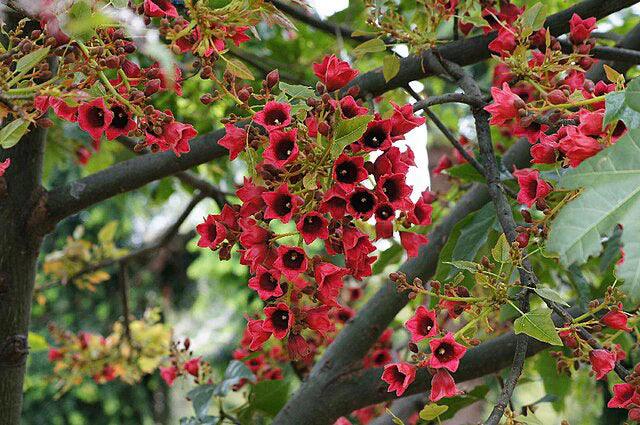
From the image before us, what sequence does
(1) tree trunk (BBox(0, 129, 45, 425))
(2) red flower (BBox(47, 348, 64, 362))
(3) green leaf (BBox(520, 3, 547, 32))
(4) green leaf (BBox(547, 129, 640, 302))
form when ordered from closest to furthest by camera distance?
(4) green leaf (BBox(547, 129, 640, 302)) < (3) green leaf (BBox(520, 3, 547, 32)) < (1) tree trunk (BBox(0, 129, 45, 425)) < (2) red flower (BBox(47, 348, 64, 362))

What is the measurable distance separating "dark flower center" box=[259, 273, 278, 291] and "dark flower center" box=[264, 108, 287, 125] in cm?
17

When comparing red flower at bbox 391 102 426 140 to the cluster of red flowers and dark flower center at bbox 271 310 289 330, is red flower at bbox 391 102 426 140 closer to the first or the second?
the cluster of red flowers

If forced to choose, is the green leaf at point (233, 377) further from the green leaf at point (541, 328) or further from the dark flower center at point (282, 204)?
the green leaf at point (541, 328)

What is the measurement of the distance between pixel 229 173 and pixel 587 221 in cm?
206

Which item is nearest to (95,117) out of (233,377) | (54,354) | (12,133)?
(12,133)

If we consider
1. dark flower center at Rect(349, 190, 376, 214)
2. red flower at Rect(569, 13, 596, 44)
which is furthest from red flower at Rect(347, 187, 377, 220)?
red flower at Rect(569, 13, 596, 44)

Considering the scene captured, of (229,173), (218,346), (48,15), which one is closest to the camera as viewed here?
(48,15)

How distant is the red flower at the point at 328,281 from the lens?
95 centimetres

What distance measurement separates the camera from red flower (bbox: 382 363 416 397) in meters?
0.92

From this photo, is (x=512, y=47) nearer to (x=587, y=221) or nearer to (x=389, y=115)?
(x=389, y=115)

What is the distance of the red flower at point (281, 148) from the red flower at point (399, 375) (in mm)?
260

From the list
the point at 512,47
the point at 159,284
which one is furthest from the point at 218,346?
the point at 512,47

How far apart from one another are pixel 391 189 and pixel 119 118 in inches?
13.5

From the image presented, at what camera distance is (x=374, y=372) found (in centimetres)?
151
